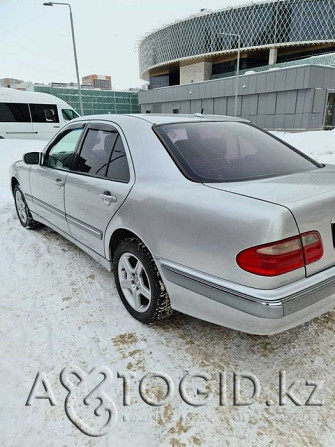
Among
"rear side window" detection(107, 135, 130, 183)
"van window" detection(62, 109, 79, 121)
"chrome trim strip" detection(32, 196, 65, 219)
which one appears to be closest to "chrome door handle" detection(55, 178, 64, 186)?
"chrome trim strip" detection(32, 196, 65, 219)

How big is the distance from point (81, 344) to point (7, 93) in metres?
16.9

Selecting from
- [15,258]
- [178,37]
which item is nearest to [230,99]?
[178,37]

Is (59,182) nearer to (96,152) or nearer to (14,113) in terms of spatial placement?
(96,152)

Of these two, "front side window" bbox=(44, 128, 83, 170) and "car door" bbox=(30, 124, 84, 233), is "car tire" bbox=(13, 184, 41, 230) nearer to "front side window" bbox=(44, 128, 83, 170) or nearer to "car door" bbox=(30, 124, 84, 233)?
"car door" bbox=(30, 124, 84, 233)

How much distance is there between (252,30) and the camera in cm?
4522

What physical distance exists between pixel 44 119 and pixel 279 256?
17715mm

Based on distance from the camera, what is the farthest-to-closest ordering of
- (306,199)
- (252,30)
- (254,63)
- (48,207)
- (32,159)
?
(254,63), (252,30), (32,159), (48,207), (306,199)

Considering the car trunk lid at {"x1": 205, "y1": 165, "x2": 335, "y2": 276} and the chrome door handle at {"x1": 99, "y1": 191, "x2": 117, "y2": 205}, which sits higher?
the car trunk lid at {"x1": 205, "y1": 165, "x2": 335, "y2": 276}

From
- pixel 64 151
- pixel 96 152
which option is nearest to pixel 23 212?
pixel 64 151

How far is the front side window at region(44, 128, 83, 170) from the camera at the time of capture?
344 cm

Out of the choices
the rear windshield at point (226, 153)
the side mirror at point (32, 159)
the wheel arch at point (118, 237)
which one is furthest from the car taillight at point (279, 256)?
the side mirror at point (32, 159)

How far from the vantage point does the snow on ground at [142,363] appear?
1765mm

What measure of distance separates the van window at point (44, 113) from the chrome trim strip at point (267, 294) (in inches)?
675

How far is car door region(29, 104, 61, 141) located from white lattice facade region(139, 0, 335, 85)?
3552cm
